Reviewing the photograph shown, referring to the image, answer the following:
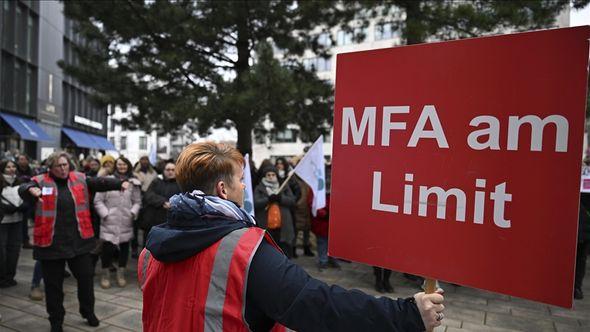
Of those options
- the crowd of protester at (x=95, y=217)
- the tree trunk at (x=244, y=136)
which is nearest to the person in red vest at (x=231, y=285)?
the crowd of protester at (x=95, y=217)

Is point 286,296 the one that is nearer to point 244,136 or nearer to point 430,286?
point 430,286

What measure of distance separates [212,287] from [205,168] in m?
0.44

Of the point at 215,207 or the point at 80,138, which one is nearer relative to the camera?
the point at 215,207

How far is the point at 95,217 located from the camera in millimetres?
6520

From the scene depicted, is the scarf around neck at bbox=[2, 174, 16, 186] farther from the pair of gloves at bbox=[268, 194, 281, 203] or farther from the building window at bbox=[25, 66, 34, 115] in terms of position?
the building window at bbox=[25, 66, 34, 115]

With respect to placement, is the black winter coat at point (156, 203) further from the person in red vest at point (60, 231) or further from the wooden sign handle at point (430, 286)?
the wooden sign handle at point (430, 286)

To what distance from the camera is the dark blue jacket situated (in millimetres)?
1358

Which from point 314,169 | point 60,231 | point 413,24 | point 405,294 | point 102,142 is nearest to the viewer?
point 60,231

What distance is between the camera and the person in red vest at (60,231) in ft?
13.7

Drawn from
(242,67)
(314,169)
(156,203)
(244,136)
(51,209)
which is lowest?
(156,203)

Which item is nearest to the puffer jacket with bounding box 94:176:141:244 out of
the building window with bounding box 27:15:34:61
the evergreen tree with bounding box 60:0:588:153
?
the evergreen tree with bounding box 60:0:588:153

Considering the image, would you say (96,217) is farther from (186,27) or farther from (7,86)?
(7,86)

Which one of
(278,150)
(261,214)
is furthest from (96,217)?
(278,150)

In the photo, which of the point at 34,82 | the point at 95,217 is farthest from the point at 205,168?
the point at 34,82
